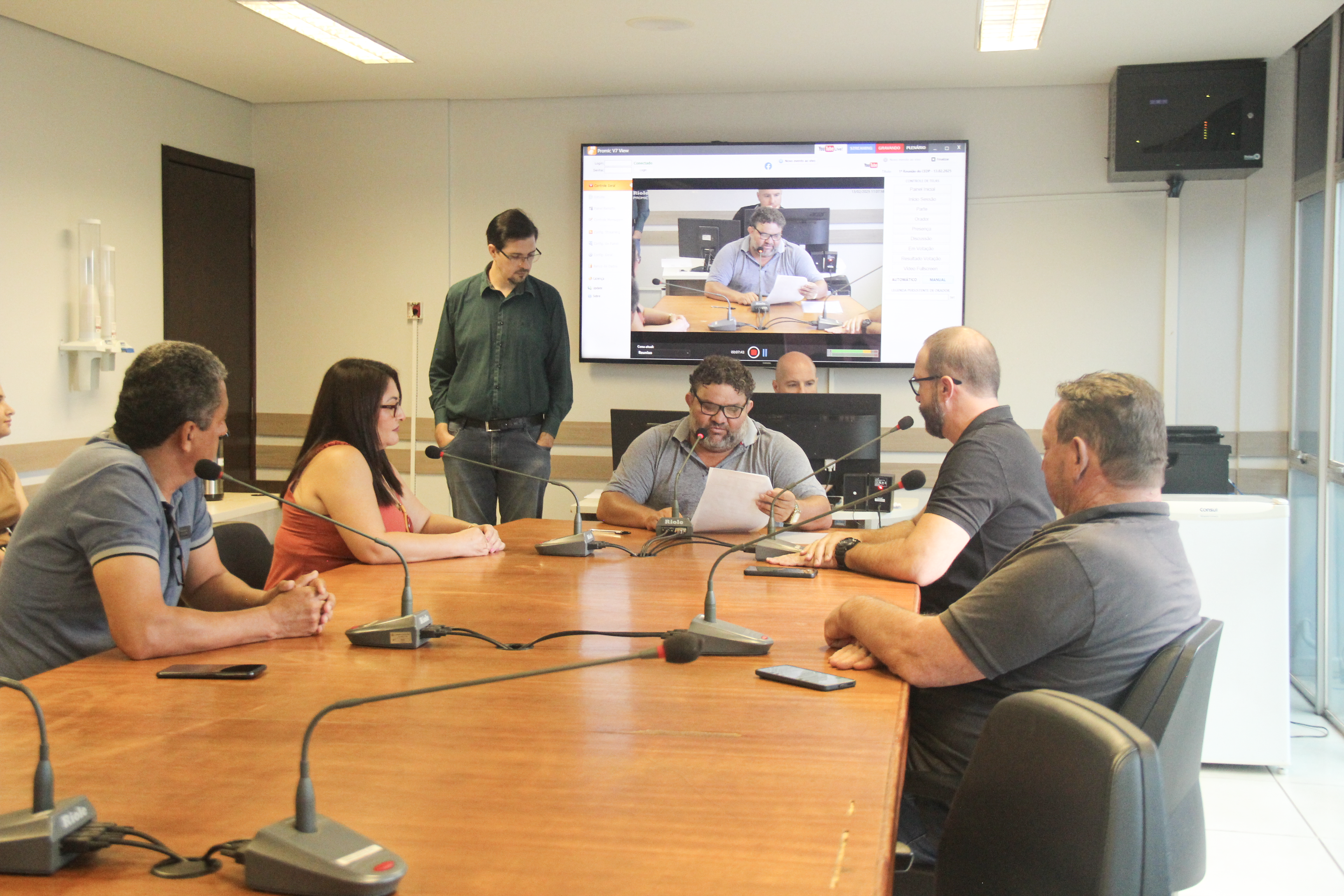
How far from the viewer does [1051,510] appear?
8.51 ft

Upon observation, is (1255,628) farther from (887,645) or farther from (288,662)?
(288,662)

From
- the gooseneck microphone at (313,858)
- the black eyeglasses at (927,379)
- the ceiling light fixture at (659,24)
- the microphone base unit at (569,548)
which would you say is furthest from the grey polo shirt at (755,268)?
the gooseneck microphone at (313,858)

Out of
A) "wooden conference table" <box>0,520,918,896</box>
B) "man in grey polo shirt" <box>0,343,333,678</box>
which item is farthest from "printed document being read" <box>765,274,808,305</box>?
"man in grey polo shirt" <box>0,343,333,678</box>

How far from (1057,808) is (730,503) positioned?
6.76 feet

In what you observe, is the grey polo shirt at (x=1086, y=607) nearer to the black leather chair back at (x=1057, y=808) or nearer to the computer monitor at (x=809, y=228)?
the black leather chair back at (x=1057, y=808)

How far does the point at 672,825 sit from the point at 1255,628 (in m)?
2.99

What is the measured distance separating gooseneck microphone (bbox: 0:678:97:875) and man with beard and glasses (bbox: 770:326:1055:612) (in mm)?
1796

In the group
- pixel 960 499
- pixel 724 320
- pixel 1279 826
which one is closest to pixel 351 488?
pixel 960 499

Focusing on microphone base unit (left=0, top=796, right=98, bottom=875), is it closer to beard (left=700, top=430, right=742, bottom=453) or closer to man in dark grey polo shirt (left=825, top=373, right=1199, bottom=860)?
man in dark grey polo shirt (left=825, top=373, right=1199, bottom=860)

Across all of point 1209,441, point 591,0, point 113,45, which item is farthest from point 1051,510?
point 113,45

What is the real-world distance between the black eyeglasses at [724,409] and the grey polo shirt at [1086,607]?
5.60 feet

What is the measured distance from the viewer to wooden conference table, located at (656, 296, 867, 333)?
210 inches

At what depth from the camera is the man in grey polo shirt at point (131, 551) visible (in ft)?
6.02

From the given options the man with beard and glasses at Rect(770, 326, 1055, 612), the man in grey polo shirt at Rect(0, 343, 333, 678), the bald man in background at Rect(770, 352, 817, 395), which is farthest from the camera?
the bald man in background at Rect(770, 352, 817, 395)
